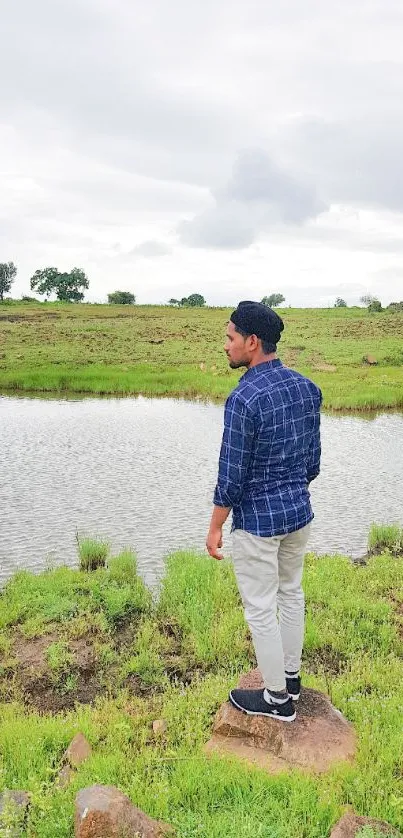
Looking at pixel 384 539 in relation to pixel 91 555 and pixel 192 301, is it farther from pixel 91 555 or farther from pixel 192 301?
pixel 192 301

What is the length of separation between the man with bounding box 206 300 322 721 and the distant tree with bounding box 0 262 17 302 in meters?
132

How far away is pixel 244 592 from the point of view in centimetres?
550

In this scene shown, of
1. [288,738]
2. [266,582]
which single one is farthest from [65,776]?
[266,582]

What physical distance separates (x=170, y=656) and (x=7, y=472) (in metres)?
11.4

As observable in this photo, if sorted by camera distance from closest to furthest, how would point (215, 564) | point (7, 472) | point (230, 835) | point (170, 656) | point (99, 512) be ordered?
point (230, 835) < point (170, 656) < point (215, 564) < point (99, 512) < point (7, 472)

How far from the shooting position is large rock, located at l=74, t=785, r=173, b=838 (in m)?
4.27

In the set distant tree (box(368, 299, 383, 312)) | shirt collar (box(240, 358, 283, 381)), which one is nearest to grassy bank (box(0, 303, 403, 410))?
distant tree (box(368, 299, 383, 312))

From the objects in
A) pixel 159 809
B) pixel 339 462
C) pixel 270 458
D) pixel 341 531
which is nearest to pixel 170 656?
pixel 159 809

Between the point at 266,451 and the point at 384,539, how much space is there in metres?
8.25

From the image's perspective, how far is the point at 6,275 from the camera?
13462 cm

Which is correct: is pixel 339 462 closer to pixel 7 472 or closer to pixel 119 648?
pixel 7 472

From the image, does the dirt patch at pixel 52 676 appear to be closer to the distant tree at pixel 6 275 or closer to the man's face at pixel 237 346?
the man's face at pixel 237 346

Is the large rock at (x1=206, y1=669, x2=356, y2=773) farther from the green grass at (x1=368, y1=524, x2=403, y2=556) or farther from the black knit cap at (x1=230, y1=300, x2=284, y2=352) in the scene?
the green grass at (x1=368, y1=524, x2=403, y2=556)

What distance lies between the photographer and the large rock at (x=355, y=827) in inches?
171
